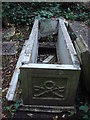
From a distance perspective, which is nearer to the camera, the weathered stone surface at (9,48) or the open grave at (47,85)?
the open grave at (47,85)

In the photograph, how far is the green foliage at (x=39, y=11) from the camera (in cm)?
571

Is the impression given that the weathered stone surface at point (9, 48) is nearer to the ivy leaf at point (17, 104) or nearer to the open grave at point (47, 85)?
the open grave at point (47, 85)

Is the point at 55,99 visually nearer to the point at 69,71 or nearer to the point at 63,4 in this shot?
the point at 69,71

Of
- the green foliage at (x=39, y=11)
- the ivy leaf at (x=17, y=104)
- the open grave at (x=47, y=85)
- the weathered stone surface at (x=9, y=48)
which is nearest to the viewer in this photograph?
the open grave at (x=47, y=85)

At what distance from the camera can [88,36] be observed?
4.98 m

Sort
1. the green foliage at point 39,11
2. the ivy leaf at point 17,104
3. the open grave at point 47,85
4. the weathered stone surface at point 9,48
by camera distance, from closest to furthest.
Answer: the open grave at point 47,85, the ivy leaf at point 17,104, the weathered stone surface at point 9,48, the green foliage at point 39,11

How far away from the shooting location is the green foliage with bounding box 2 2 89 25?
18.7 feet

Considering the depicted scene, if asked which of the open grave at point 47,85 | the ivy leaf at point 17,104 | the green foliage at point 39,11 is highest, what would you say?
the green foliage at point 39,11

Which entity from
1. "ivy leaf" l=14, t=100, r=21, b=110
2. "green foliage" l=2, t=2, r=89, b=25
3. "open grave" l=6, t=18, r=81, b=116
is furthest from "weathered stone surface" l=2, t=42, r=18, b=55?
"ivy leaf" l=14, t=100, r=21, b=110

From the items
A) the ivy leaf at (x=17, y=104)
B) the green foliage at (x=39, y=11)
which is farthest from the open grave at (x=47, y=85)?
the green foliage at (x=39, y=11)

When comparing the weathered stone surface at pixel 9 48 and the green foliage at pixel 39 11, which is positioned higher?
the green foliage at pixel 39 11

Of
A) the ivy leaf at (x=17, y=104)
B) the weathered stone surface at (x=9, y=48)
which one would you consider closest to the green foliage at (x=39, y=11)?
the weathered stone surface at (x=9, y=48)

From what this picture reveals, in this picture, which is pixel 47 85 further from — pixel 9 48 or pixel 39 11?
pixel 39 11

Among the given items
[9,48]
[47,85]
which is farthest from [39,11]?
[47,85]
